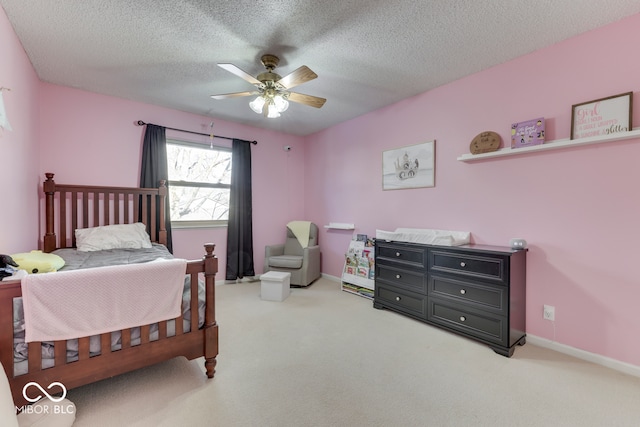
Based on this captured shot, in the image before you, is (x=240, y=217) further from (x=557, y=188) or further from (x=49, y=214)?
(x=557, y=188)

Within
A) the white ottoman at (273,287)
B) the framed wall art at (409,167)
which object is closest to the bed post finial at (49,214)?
the white ottoman at (273,287)

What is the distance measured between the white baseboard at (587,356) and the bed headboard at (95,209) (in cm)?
418

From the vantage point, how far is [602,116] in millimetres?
2051

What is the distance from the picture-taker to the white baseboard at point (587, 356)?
196 cm

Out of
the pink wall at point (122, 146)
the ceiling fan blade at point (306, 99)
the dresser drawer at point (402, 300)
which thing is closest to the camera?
the ceiling fan blade at point (306, 99)

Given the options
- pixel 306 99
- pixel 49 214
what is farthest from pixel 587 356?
pixel 49 214

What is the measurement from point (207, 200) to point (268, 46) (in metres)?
2.62

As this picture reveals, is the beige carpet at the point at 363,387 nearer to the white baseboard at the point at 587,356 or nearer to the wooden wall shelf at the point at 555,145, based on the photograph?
the white baseboard at the point at 587,356

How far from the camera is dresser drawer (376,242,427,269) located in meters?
2.80

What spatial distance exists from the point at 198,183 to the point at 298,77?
259cm

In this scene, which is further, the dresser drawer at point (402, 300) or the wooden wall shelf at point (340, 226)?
the wooden wall shelf at point (340, 226)

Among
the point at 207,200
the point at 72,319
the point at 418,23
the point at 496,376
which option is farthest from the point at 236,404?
the point at 207,200

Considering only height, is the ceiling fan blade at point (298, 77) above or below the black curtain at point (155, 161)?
above

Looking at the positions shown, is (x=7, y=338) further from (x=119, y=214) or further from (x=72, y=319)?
(x=119, y=214)
